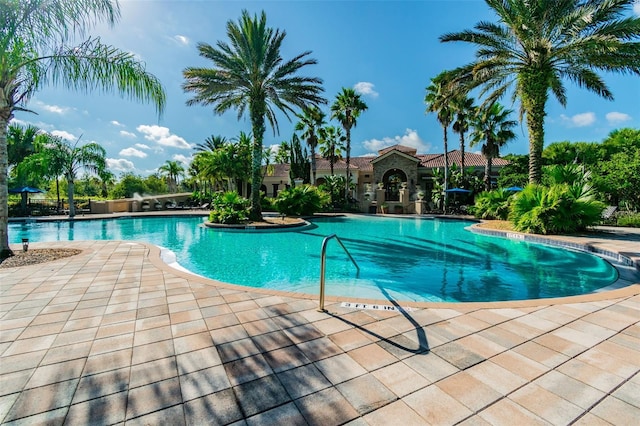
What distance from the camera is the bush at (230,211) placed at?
1631 cm

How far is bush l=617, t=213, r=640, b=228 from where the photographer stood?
14.5m

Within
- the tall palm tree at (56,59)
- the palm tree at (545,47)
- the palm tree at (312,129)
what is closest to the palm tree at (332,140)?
the palm tree at (312,129)

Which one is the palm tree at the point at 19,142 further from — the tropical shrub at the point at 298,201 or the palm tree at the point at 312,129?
the tropical shrub at the point at 298,201

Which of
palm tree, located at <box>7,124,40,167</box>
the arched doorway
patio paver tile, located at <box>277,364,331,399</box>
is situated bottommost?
patio paver tile, located at <box>277,364,331,399</box>

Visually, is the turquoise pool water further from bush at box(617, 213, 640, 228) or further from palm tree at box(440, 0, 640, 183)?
bush at box(617, 213, 640, 228)

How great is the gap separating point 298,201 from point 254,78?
28.7 ft

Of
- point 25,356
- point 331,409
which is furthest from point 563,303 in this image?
point 25,356

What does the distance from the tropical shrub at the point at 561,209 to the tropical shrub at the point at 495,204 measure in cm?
483

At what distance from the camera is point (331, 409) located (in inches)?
89.8

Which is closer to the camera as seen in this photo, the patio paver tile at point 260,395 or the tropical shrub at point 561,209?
the patio paver tile at point 260,395

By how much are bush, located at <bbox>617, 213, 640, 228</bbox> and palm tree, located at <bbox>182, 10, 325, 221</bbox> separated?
16.2 meters

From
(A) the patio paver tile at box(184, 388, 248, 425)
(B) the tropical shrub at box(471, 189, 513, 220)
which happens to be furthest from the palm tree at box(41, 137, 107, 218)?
(B) the tropical shrub at box(471, 189, 513, 220)

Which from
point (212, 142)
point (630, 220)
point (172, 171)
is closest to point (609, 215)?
point (630, 220)

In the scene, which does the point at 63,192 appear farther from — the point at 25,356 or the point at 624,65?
the point at 624,65
